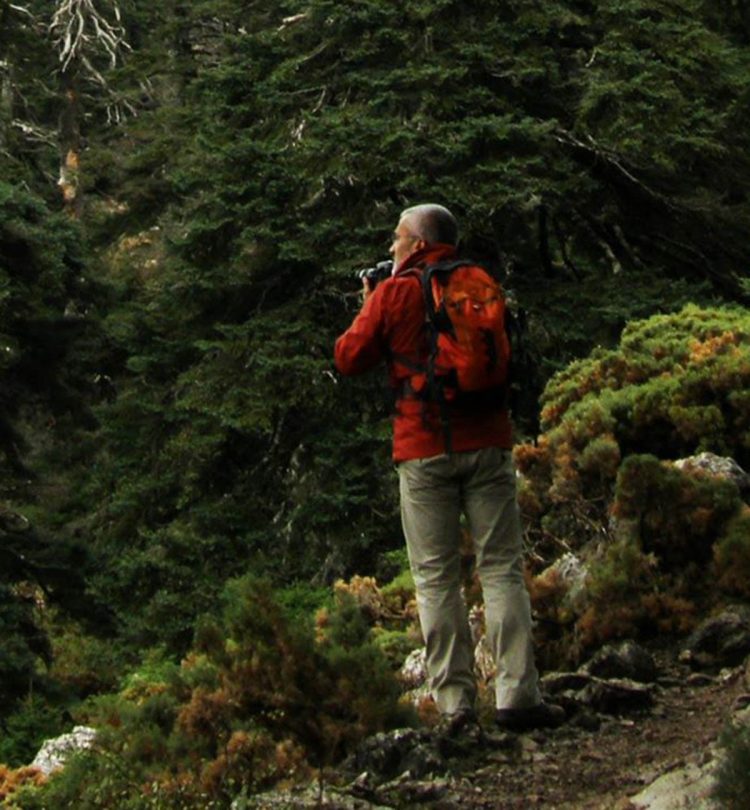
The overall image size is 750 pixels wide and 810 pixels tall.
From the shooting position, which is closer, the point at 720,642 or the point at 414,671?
the point at 720,642

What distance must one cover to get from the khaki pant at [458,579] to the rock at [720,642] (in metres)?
1.61

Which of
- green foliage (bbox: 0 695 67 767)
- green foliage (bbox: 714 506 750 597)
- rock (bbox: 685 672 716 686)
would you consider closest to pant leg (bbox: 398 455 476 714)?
rock (bbox: 685 672 716 686)

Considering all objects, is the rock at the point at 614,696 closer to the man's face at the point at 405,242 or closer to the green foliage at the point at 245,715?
the green foliage at the point at 245,715

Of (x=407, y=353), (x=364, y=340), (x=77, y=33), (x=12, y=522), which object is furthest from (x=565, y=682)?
(x=77, y=33)

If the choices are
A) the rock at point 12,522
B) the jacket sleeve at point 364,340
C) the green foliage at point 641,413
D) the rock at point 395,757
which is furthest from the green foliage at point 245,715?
the rock at point 12,522

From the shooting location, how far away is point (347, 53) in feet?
54.7

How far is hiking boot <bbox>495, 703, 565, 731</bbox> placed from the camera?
607 centimetres

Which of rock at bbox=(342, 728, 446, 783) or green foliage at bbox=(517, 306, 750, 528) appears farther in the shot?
green foliage at bbox=(517, 306, 750, 528)

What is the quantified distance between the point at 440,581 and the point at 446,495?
14.3 inches

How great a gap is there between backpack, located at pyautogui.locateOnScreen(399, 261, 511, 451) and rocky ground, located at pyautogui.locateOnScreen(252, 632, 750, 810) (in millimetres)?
1210

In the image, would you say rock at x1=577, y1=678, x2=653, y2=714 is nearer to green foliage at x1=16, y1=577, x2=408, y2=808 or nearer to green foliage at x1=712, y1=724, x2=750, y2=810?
green foliage at x1=16, y1=577, x2=408, y2=808

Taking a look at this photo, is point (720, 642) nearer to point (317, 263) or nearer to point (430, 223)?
point (430, 223)

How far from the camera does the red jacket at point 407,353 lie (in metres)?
5.86

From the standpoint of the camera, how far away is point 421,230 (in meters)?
6.05
